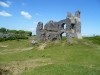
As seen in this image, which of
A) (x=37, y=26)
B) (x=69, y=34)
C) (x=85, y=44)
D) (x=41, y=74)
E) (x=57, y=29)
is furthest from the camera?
(x=37, y=26)

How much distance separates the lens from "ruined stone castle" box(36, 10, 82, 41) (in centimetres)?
4181

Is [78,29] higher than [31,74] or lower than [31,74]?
higher

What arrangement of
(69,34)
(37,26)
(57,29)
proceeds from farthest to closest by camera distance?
(37,26) → (57,29) → (69,34)

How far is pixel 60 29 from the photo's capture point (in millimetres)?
44906

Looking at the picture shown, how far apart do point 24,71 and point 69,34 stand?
93.3 feet

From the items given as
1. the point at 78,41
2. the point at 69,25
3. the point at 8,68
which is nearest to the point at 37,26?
the point at 69,25

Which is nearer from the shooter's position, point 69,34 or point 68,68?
point 68,68

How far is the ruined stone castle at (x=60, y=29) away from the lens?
41812 millimetres

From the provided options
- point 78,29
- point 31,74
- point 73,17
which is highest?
point 73,17

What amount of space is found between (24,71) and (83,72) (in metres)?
5.91

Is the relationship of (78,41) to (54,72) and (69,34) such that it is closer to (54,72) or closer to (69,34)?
(69,34)

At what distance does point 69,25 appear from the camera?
42188 mm

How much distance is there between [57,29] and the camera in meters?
45.8

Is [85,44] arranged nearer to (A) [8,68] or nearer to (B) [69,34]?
(B) [69,34]
